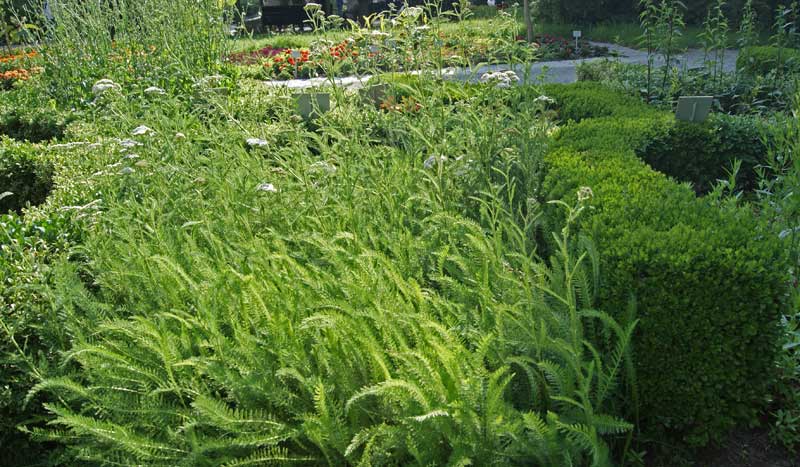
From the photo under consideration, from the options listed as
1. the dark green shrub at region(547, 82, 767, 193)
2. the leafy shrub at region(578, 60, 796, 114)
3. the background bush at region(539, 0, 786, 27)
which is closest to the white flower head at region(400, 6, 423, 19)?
the dark green shrub at region(547, 82, 767, 193)

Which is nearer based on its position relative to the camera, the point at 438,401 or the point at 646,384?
the point at 438,401

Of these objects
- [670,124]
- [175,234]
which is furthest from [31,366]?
[670,124]

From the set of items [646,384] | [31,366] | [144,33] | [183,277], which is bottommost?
[646,384]

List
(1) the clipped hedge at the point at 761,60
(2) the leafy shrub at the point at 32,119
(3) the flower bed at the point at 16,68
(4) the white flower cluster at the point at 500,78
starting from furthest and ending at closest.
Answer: (3) the flower bed at the point at 16,68 → (1) the clipped hedge at the point at 761,60 → (2) the leafy shrub at the point at 32,119 → (4) the white flower cluster at the point at 500,78

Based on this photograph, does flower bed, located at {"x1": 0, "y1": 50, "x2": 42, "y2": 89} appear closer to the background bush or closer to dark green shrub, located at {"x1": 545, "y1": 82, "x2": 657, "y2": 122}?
dark green shrub, located at {"x1": 545, "y1": 82, "x2": 657, "y2": 122}

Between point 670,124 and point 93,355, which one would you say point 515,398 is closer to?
point 93,355

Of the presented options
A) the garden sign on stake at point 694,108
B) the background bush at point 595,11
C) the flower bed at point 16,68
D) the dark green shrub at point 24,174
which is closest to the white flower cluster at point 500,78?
the garden sign on stake at point 694,108

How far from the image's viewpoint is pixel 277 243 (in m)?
2.76

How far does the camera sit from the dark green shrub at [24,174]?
16.7ft

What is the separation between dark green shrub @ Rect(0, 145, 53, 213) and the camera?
16.7 feet

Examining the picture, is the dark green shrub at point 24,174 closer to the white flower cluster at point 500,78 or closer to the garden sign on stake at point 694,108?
the white flower cluster at point 500,78

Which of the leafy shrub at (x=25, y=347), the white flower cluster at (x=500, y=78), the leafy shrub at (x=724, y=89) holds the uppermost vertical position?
the white flower cluster at (x=500, y=78)

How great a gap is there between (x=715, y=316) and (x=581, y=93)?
3516mm

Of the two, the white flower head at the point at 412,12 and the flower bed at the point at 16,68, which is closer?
the white flower head at the point at 412,12
